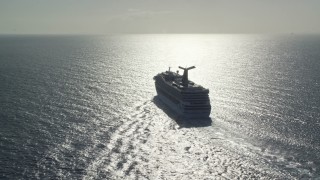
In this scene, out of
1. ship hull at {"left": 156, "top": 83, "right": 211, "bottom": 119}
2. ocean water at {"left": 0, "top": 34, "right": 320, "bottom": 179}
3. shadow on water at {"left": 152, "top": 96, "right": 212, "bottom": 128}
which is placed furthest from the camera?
ship hull at {"left": 156, "top": 83, "right": 211, "bottom": 119}

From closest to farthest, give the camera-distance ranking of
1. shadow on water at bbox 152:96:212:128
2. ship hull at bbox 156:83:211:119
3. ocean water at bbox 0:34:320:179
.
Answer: ocean water at bbox 0:34:320:179 → shadow on water at bbox 152:96:212:128 → ship hull at bbox 156:83:211:119

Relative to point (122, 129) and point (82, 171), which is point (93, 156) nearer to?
point (82, 171)

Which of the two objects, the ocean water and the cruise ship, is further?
the cruise ship

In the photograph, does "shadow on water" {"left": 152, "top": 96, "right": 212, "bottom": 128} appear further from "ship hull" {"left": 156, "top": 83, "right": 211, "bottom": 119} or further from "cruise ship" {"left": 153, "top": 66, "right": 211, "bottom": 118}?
"cruise ship" {"left": 153, "top": 66, "right": 211, "bottom": 118}

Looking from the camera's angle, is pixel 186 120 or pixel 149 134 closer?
pixel 149 134

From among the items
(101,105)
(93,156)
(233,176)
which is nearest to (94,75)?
(101,105)

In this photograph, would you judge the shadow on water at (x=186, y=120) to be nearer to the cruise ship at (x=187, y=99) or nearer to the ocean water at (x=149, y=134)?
the ocean water at (x=149, y=134)

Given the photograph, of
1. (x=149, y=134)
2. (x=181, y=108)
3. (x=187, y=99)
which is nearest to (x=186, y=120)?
(x=181, y=108)

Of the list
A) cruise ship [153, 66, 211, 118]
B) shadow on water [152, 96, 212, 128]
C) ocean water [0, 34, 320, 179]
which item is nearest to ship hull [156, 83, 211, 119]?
cruise ship [153, 66, 211, 118]

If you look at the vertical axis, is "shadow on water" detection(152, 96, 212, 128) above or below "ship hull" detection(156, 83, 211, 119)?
below

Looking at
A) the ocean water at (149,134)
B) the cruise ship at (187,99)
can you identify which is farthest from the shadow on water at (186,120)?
the cruise ship at (187,99)

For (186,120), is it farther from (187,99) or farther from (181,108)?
(187,99)
